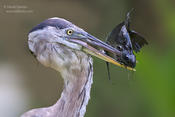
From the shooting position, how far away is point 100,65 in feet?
12.1

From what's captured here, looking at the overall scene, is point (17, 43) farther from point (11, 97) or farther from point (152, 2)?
point (152, 2)

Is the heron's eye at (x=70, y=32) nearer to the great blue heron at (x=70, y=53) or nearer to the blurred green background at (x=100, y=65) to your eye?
the great blue heron at (x=70, y=53)

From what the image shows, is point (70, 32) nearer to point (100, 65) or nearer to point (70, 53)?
point (70, 53)

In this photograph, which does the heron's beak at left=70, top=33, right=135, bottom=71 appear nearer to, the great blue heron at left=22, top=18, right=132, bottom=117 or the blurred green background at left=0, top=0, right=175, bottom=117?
the great blue heron at left=22, top=18, right=132, bottom=117

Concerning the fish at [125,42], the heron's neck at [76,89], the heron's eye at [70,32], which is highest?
the heron's eye at [70,32]

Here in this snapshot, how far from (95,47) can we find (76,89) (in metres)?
0.21

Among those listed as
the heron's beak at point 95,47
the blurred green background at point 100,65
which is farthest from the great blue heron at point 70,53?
the blurred green background at point 100,65

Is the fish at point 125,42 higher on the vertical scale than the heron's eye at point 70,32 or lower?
lower

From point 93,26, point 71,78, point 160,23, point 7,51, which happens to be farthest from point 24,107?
point 71,78

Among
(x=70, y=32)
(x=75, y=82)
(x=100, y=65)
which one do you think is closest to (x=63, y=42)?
(x=70, y=32)

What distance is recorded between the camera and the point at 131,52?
5.98 feet

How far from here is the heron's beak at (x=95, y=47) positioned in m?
1.76

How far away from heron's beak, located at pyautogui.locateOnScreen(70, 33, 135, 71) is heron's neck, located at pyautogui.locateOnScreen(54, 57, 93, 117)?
0.17ft

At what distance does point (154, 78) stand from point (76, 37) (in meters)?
1.83
